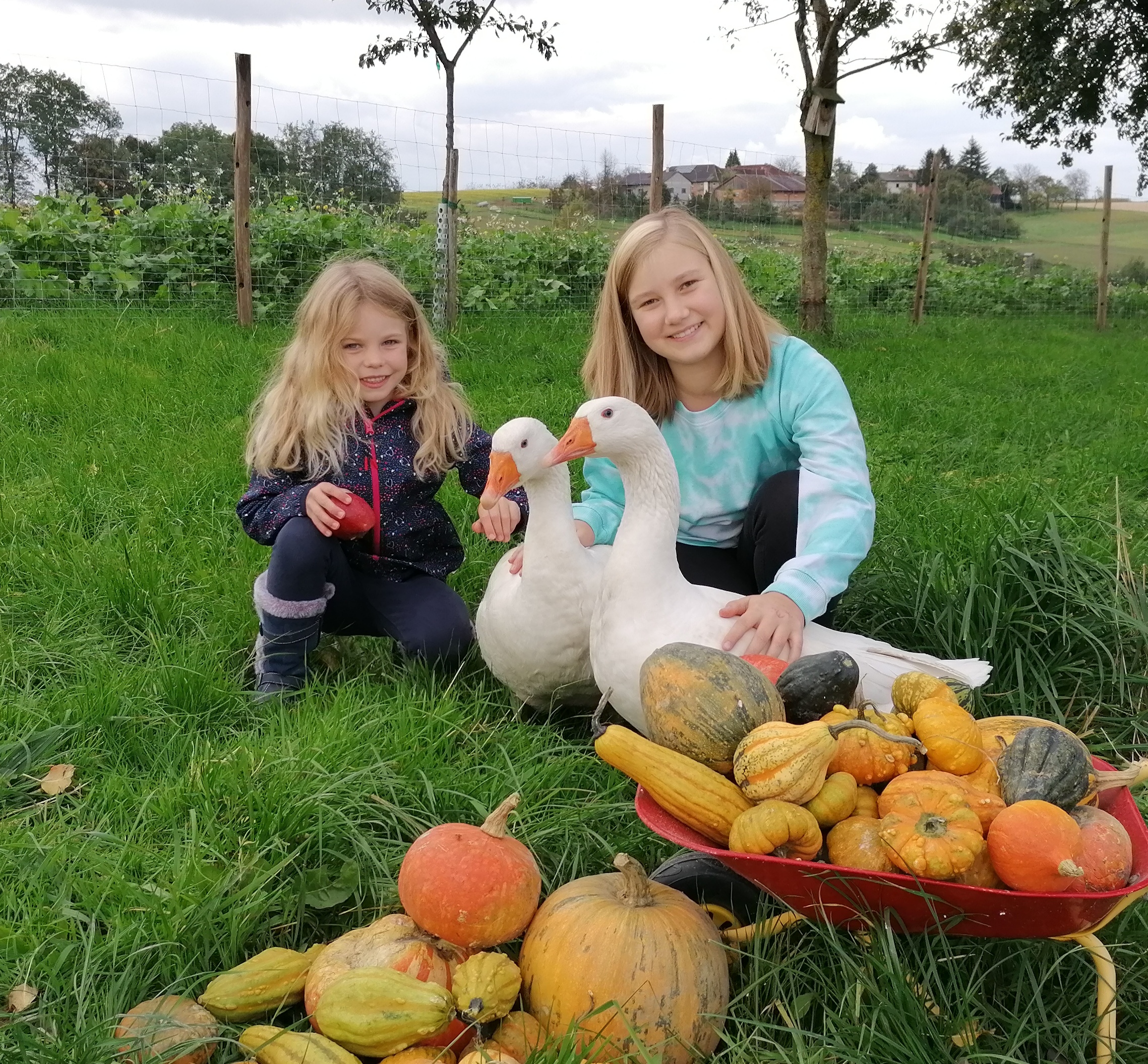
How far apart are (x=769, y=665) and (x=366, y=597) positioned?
1642 millimetres

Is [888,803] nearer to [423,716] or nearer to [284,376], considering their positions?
[423,716]

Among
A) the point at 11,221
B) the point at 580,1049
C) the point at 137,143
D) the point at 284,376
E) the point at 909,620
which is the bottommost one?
the point at 580,1049

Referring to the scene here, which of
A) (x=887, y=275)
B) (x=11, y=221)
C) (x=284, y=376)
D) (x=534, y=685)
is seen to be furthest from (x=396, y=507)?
(x=887, y=275)

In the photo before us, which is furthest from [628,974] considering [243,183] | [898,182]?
[898,182]

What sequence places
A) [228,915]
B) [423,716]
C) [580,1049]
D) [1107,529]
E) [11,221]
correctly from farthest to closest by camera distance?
[11,221] < [1107,529] < [423,716] < [228,915] < [580,1049]

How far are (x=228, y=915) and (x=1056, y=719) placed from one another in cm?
208

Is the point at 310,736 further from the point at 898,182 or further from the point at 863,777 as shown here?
the point at 898,182

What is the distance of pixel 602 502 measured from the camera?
9.81 ft

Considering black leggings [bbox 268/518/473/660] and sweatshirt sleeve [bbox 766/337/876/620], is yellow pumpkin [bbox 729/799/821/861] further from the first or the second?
black leggings [bbox 268/518/473/660]

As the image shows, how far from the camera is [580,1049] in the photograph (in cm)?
139

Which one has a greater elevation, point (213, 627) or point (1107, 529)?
point (1107, 529)

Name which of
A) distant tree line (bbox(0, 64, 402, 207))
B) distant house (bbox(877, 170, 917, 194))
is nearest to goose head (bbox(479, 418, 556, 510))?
distant tree line (bbox(0, 64, 402, 207))

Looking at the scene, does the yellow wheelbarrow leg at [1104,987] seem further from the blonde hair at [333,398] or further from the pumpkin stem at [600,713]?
the blonde hair at [333,398]

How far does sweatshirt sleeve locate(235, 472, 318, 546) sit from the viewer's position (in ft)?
9.30
